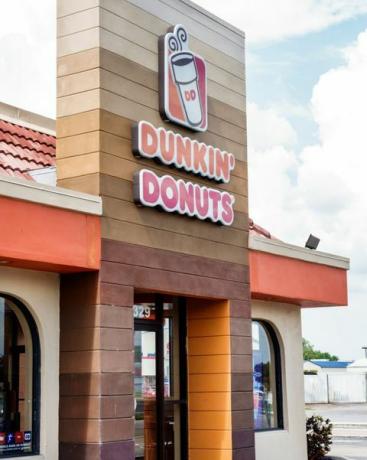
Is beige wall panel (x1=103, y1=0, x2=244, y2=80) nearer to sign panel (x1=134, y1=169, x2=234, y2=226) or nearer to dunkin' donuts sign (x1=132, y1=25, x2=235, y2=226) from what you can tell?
dunkin' donuts sign (x1=132, y1=25, x2=235, y2=226)

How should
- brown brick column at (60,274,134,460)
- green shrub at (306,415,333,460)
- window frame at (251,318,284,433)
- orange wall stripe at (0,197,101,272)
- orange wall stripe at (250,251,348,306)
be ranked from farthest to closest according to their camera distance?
green shrub at (306,415,333,460) < window frame at (251,318,284,433) < orange wall stripe at (250,251,348,306) < brown brick column at (60,274,134,460) < orange wall stripe at (0,197,101,272)

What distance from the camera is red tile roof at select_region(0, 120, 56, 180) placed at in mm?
13438

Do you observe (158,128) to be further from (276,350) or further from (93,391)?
(276,350)

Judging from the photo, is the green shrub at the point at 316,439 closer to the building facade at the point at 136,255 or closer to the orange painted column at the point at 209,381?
the building facade at the point at 136,255

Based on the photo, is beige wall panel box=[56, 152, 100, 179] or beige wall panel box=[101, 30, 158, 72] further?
beige wall panel box=[101, 30, 158, 72]

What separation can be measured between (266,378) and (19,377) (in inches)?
270

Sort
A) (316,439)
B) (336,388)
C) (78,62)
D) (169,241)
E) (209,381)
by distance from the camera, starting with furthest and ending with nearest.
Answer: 1. (336,388)
2. (316,439)
3. (209,381)
4. (169,241)
5. (78,62)

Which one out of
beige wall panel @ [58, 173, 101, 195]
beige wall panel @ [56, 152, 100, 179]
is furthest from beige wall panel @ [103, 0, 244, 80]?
beige wall panel @ [58, 173, 101, 195]

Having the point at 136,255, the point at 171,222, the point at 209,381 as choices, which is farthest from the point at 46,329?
the point at 209,381

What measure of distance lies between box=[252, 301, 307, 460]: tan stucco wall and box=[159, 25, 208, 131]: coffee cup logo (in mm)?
4340

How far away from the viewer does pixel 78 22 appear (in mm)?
13344

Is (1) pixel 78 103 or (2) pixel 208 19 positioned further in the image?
(2) pixel 208 19

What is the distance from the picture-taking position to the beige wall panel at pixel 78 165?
12.8 metres

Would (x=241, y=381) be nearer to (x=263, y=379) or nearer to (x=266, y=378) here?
(x=263, y=379)
